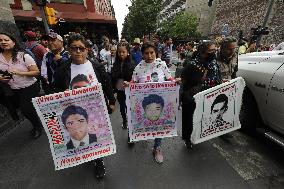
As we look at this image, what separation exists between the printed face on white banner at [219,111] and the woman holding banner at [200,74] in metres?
0.24

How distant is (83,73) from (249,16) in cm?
4072

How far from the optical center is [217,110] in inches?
144

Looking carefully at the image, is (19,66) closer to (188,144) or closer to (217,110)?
(188,144)

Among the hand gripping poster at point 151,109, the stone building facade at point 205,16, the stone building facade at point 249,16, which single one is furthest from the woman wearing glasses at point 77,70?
the stone building facade at point 205,16

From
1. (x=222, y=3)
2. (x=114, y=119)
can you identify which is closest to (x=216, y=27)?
(x=222, y=3)

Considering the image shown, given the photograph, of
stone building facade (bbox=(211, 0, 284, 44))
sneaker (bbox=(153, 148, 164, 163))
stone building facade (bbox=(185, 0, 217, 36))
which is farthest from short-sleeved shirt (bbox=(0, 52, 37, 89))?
stone building facade (bbox=(185, 0, 217, 36))

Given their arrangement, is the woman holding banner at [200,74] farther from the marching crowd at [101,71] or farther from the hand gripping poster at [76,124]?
the hand gripping poster at [76,124]

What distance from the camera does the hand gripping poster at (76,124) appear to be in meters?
2.81

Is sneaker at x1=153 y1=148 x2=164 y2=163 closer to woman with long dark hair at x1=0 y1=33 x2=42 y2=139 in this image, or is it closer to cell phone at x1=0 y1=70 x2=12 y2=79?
woman with long dark hair at x1=0 y1=33 x2=42 y2=139

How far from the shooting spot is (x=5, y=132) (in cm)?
516

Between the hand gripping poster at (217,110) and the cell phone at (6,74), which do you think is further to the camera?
the cell phone at (6,74)

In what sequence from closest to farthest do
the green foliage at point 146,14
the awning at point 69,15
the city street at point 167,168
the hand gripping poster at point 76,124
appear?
the hand gripping poster at point 76,124 < the city street at point 167,168 < the awning at point 69,15 < the green foliage at point 146,14

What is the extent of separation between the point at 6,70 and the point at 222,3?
50.4 m

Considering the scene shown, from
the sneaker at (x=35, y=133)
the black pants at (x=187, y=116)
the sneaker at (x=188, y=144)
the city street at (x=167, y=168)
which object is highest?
the black pants at (x=187, y=116)
